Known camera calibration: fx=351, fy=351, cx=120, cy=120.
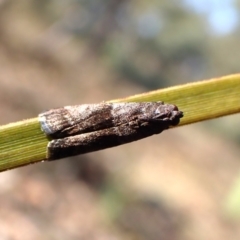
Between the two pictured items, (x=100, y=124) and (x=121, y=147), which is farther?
(x=121, y=147)

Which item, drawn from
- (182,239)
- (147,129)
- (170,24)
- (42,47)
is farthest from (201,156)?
(170,24)

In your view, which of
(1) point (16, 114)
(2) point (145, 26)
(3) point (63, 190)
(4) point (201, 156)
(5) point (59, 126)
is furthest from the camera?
(2) point (145, 26)

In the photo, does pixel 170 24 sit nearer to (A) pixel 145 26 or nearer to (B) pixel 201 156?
(A) pixel 145 26

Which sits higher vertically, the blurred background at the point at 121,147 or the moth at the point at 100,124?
the blurred background at the point at 121,147

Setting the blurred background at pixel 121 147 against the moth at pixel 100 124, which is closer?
the moth at pixel 100 124

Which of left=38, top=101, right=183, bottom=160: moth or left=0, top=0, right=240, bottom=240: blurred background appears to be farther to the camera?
left=0, top=0, right=240, bottom=240: blurred background
